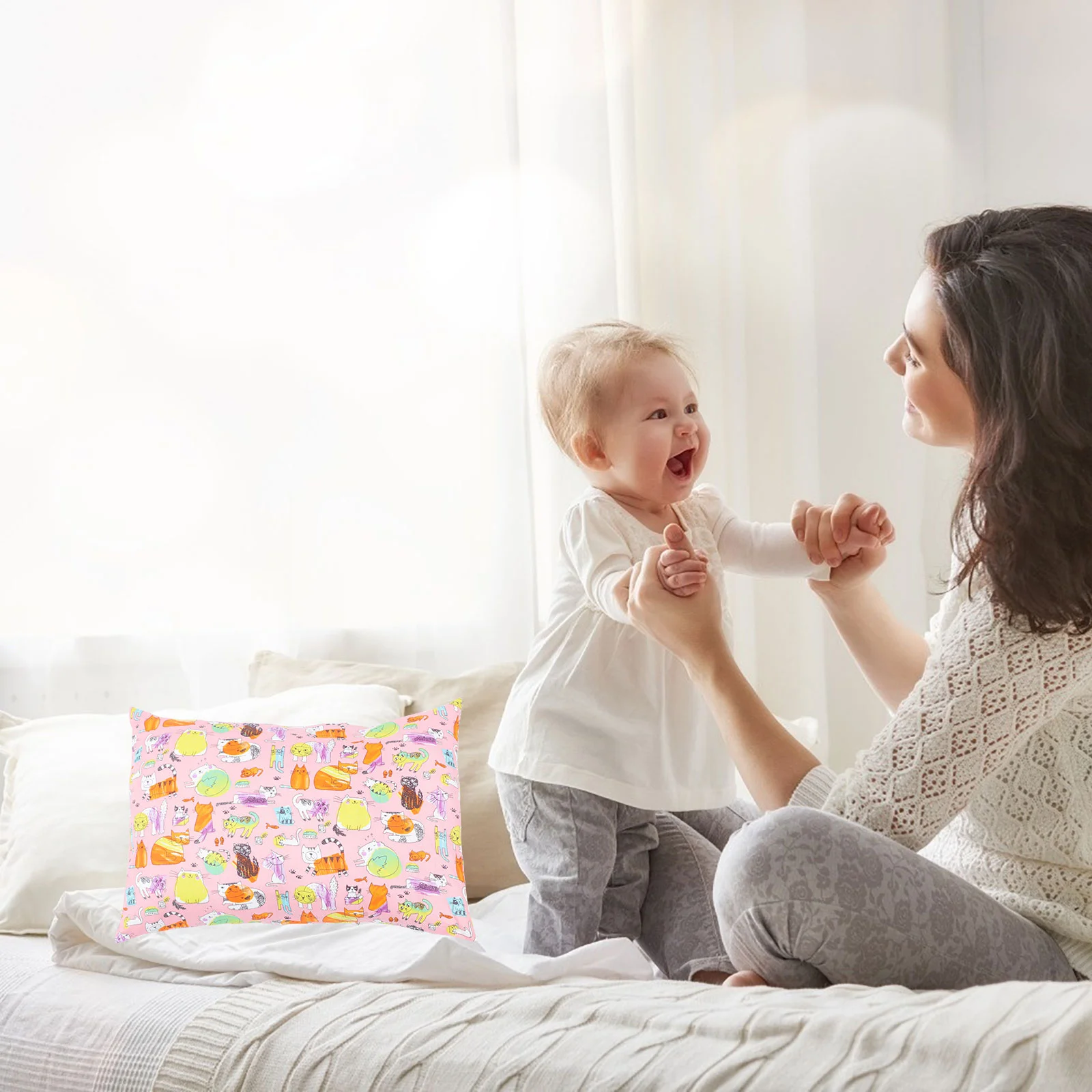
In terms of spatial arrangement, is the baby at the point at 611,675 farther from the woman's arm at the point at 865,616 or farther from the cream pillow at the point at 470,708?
the cream pillow at the point at 470,708

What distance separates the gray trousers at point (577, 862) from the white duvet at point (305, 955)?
0.06 m

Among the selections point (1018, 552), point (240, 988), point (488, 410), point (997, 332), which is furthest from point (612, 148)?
point (240, 988)

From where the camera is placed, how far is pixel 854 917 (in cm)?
107

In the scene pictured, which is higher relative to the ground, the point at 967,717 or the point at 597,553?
the point at 597,553

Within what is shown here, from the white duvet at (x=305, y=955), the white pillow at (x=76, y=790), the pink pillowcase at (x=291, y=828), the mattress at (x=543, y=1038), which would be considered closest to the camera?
the mattress at (x=543, y=1038)

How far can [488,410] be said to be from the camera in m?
2.44

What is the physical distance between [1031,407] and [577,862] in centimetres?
70

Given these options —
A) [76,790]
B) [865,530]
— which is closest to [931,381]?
[865,530]

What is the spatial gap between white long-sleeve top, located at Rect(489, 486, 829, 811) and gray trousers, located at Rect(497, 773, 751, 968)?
0.10ft

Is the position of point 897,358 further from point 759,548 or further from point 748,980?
point 748,980

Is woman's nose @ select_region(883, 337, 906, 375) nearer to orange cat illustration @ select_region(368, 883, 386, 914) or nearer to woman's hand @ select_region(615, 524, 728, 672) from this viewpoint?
woman's hand @ select_region(615, 524, 728, 672)

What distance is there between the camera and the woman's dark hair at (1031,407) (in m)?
1.11

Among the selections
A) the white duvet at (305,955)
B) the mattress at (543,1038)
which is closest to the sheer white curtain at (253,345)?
the white duvet at (305,955)

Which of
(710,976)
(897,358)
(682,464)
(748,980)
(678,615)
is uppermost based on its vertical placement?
(897,358)
